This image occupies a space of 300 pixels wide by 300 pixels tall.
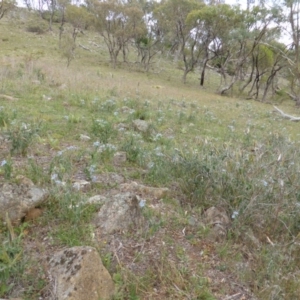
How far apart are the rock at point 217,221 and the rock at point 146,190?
45 centimetres

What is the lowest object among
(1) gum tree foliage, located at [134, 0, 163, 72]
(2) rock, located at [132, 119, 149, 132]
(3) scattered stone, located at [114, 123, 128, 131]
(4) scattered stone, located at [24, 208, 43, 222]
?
(4) scattered stone, located at [24, 208, 43, 222]

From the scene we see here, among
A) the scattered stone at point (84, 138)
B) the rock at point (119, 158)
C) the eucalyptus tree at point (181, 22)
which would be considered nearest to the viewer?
the rock at point (119, 158)

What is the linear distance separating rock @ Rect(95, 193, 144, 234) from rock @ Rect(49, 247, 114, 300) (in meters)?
0.47

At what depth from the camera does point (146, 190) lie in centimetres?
287

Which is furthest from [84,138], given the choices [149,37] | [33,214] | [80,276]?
[149,37]

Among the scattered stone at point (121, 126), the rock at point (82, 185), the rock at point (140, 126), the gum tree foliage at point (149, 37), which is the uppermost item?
the gum tree foliage at point (149, 37)

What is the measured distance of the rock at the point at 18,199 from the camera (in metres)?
2.15

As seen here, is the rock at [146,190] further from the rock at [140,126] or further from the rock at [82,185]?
the rock at [140,126]

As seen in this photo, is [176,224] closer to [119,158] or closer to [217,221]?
[217,221]

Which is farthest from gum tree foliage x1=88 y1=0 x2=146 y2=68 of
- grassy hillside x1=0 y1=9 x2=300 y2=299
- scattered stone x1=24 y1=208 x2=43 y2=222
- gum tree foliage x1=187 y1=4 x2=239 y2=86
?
scattered stone x1=24 y1=208 x2=43 y2=222

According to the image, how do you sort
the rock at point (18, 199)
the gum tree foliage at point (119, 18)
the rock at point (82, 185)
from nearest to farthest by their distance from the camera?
the rock at point (18, 199) < the rock at point (82, 185) < the gum tree foliage at point (119, 18)

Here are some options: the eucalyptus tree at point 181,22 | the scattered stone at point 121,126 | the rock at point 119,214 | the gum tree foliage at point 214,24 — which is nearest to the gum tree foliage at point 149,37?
the eucalyptus tree at point 181,22

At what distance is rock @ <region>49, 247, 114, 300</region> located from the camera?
5.39 ft

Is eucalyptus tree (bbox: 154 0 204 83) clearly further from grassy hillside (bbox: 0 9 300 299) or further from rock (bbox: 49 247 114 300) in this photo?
rock (bbox: 49 247 114 300)
